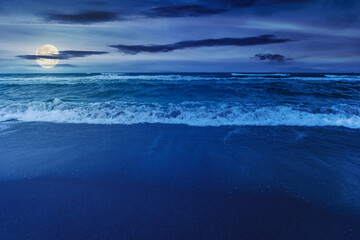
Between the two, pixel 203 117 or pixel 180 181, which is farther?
pixel 203 117

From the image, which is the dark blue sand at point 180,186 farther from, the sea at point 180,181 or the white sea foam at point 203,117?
the white sea foam at point 203,117

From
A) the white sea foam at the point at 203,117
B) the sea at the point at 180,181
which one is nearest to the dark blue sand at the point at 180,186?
the sea at the point at 180,181

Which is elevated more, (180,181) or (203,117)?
(203,117)

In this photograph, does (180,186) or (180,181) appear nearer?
(180,186)

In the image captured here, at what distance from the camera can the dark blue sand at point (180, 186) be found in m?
2.09

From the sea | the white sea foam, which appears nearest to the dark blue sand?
the sea

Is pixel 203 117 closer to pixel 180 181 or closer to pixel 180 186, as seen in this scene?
pixel 180 181

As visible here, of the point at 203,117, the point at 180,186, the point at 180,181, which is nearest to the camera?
the point at 180,186

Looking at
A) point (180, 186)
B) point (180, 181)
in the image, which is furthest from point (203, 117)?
point (180, 186)

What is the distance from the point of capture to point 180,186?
2.82 m

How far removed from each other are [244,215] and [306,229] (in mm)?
610

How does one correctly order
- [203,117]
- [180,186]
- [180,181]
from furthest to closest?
[203,117] → [180,181] → [180,186]

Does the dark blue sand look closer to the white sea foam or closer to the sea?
the sea

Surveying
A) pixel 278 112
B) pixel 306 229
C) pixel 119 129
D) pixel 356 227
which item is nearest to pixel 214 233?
pixel 306 229
